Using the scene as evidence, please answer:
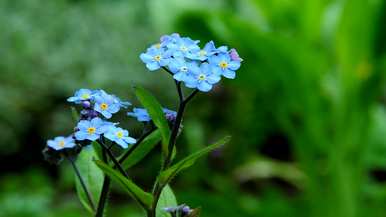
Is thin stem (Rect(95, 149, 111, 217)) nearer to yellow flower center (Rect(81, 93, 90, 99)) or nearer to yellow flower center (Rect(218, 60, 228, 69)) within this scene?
yellow flower center (Rect(81, 93, 90, 99))

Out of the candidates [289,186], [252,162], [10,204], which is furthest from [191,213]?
[289,186]

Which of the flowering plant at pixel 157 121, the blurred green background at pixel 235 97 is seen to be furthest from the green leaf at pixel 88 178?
the blurred green background at pixel 235 97

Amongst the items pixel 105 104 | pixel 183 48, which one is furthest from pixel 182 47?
pixel 105 104

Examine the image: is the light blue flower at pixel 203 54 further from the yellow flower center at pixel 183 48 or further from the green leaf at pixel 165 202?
the green leaf at pixel 165 202

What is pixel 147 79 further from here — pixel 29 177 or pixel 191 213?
pixel 191 213

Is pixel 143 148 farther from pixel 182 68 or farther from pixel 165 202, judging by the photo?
pixel 182 68

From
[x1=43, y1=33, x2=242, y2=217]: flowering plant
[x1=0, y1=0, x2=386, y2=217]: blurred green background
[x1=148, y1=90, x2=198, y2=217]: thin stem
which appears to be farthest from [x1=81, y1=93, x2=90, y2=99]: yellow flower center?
[x1=0, y1=0, x2=386, y2=217]: blurred green background

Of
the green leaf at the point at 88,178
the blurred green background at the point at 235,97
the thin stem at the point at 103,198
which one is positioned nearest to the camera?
the thin stem at the point at 103,198
